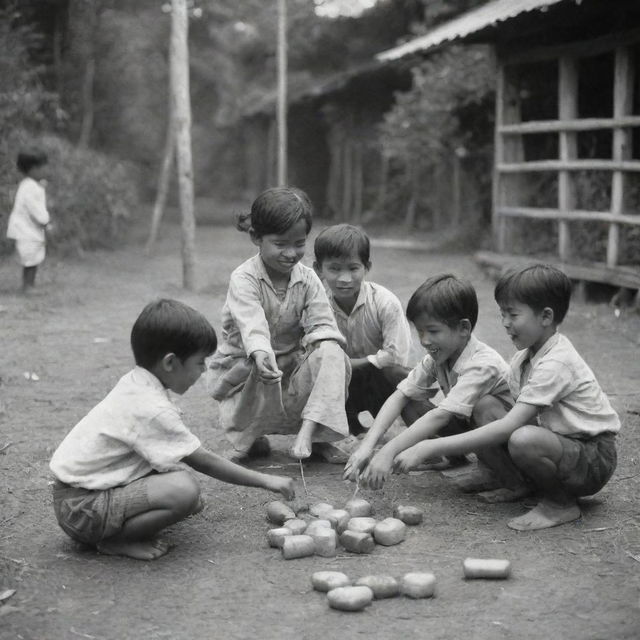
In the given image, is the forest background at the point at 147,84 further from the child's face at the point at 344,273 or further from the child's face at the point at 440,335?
the child's face at the point at 440,335

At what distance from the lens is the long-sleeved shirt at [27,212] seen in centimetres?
959

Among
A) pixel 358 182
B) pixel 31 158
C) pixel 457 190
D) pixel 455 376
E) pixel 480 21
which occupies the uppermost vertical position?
pixel 480 21

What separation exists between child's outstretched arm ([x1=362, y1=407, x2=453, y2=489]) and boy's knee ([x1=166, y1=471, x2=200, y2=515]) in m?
0.68

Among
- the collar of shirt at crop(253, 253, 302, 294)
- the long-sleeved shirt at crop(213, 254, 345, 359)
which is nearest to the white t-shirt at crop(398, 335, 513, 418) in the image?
the long-sleeved shirt at crop(213, 254, 345, 359)

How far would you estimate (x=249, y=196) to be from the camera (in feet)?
92.4

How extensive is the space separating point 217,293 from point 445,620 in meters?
7.84

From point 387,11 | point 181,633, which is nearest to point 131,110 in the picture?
point 387,11

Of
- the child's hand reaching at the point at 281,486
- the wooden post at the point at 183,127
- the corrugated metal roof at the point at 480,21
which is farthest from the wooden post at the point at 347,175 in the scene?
the child's hand reaching at the point at 281,486

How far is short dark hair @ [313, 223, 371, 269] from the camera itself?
4293 mm

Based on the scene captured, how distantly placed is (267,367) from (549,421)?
1.21 meters

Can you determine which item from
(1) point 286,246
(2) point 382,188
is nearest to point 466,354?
(1) point 286,246

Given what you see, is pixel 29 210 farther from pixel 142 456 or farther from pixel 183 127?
pixel 142 456

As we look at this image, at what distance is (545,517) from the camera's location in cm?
350

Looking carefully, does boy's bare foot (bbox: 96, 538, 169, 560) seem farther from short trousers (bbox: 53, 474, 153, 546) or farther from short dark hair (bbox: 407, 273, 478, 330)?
short dark hair (bbox: 407, 273, 478, 330)
